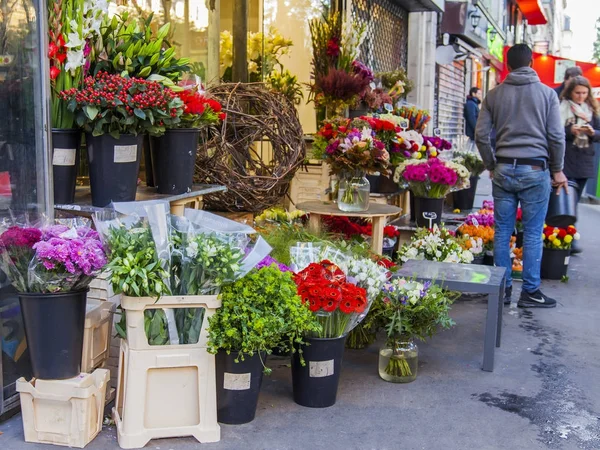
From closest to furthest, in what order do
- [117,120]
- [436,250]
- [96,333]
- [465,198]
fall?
[96,333]
[117,120]
[436,250]
[465,198]

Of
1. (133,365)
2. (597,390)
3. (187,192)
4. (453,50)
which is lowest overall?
(597,390)

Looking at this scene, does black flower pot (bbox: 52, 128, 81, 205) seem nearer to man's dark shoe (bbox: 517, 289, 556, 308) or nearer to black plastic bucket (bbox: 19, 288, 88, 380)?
black plastic bucket (bbox: 19, 288, 88, 380)

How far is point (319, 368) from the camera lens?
12.8ft

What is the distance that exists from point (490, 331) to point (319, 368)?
1228mm

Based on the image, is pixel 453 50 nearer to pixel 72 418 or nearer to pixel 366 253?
pixel 366 253

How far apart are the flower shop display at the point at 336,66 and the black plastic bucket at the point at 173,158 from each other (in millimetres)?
3222

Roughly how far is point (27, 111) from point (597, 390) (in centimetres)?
349

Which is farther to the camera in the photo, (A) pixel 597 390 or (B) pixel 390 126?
(B) pixel 390 126

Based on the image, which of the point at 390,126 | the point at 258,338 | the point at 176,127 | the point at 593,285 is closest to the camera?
the point at 258,338

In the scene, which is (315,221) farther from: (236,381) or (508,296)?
(236,381)

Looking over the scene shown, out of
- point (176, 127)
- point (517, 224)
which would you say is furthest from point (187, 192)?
point (517, 224)

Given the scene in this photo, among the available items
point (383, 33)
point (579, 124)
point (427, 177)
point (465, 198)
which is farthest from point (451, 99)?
point (427, 177)

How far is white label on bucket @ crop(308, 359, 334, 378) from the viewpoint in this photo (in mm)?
3896

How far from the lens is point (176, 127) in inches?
171
